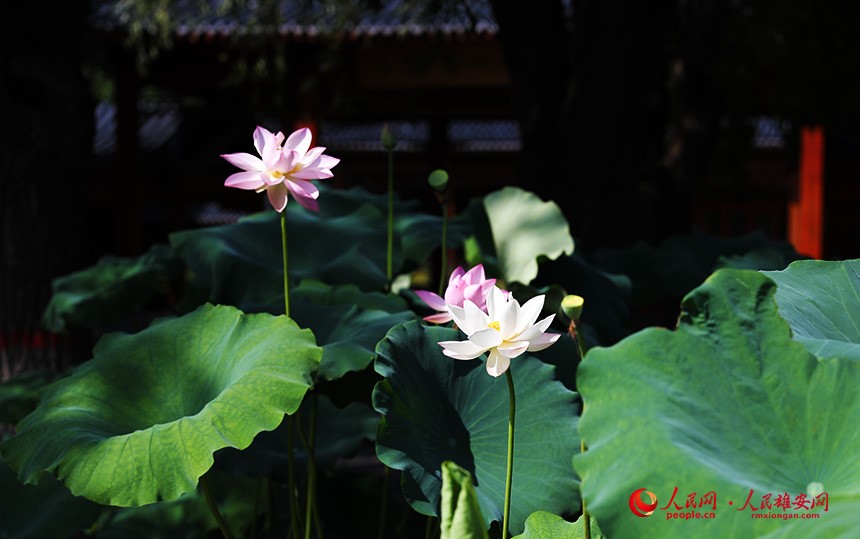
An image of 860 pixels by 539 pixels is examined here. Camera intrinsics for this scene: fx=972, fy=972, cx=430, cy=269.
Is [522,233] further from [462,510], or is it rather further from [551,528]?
[462,510]

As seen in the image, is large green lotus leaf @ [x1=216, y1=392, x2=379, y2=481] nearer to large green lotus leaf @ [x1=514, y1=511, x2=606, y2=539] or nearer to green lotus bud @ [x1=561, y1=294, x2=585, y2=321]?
large green lotus leaf @ [x1=514, y1=511, x2=606, y2=539]

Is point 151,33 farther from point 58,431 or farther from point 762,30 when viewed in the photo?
point 58,431

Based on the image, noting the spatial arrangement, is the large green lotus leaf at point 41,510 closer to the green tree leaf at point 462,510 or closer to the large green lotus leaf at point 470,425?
the large green lotus leaf at point 470,425

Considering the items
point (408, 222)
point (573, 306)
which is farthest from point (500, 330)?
point (408, 222)

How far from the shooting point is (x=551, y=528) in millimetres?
819

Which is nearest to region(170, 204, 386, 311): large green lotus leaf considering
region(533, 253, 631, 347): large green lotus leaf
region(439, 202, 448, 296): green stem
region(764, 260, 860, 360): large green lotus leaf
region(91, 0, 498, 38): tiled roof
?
region(439, 202, 448, 296): green stem

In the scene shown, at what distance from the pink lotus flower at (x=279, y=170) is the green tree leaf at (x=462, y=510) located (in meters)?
0.36

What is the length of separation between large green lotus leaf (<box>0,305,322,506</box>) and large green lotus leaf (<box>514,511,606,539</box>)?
9.5 inches

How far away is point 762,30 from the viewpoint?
15.2 feet

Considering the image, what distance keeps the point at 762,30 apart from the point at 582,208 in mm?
2382

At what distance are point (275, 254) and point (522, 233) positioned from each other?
41 cm

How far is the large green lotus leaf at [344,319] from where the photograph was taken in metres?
1.05

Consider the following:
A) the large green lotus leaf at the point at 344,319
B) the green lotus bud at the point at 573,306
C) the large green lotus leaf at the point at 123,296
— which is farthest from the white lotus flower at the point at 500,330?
the large green lotus leaf at the point at 123,296

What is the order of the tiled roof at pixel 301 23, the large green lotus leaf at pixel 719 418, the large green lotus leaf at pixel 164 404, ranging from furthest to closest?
the tiled roof at pixel 301 23, the large green lotus leaf at pixel 164 404, the large green lotus leaf at pixel 719 418
